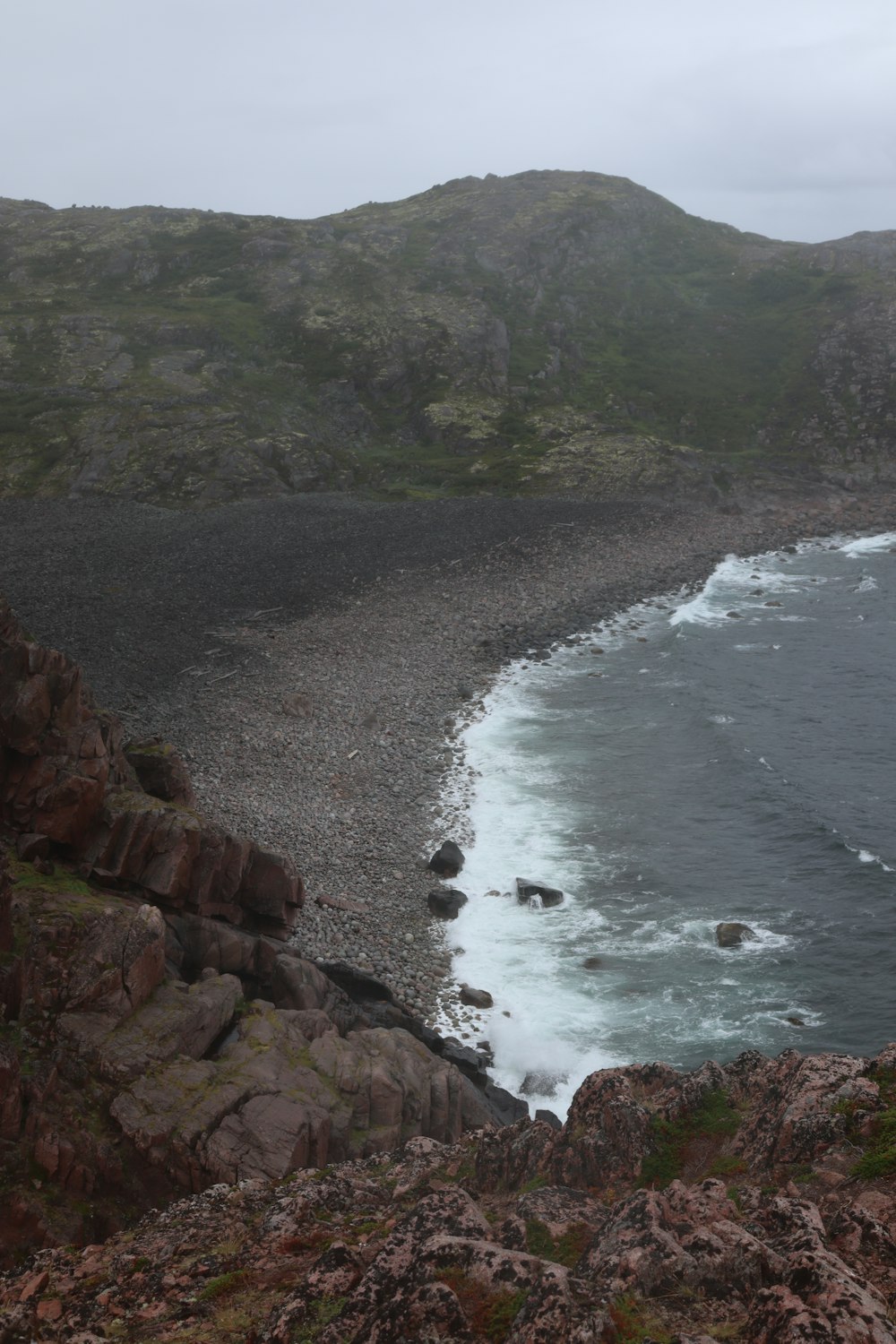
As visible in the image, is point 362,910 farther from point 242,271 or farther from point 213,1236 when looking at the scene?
point 242,271

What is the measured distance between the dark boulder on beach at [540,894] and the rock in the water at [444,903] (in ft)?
8.02

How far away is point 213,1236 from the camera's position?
1448 centimetres

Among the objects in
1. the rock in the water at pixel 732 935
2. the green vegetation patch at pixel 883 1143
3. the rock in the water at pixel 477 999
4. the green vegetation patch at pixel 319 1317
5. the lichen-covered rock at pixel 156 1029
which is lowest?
the rock in the water at pixel 477 999

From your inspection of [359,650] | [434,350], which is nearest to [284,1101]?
[359,650]

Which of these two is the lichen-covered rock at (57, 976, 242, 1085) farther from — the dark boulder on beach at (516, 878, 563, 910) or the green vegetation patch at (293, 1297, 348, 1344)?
the dark boulder on beach at (516, 878, 563, 910)

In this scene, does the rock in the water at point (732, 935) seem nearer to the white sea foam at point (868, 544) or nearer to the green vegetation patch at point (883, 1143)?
the green vegetation patch at point (883, 1143)

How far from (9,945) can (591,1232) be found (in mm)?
12688

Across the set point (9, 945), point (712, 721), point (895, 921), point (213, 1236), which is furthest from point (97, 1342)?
point (712, 721)

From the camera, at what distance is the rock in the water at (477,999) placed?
29375 mm

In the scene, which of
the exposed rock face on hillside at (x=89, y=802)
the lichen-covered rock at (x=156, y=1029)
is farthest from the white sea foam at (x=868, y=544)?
the lichen-covered rock at (x=156, y=1029)

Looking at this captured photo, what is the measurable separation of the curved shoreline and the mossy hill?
11.5 m

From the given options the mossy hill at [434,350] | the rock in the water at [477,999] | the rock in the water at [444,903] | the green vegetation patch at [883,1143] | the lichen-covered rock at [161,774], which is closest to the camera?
the green vegetation patch at [883,1143]

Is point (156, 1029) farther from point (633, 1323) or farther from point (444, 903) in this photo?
point (444, 903)

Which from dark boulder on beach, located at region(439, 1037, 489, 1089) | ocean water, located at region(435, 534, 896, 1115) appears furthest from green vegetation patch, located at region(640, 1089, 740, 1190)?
ocean water, located at region(435, 534, 896, 1115)
